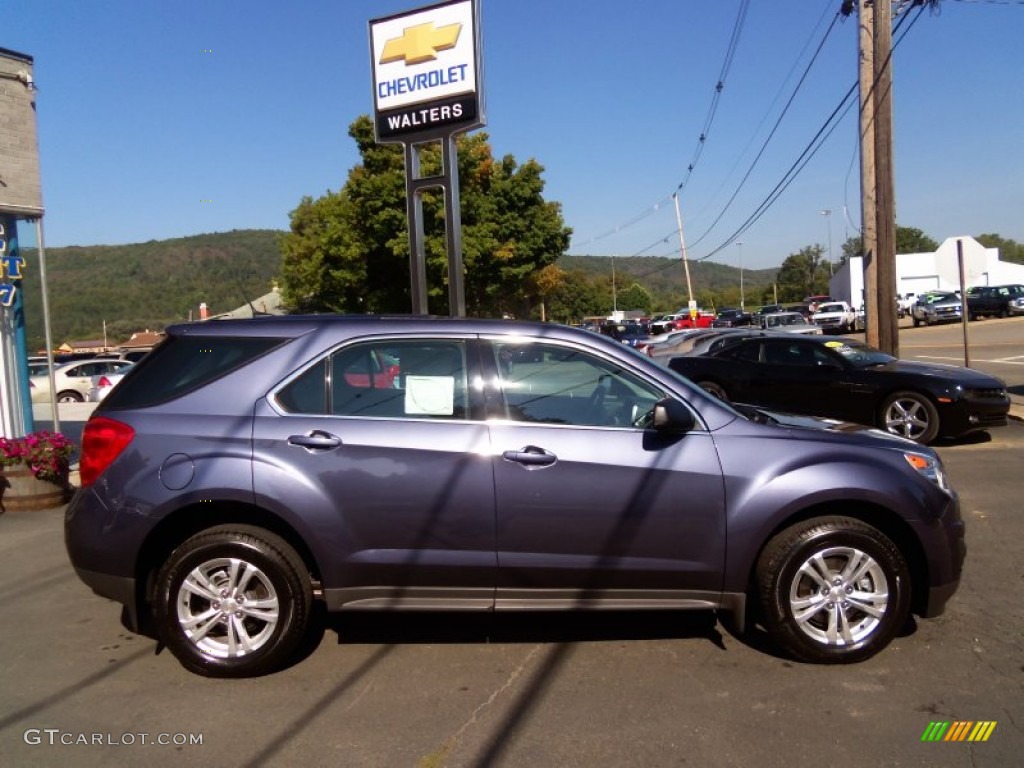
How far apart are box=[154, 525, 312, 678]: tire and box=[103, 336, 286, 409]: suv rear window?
30.6 inches

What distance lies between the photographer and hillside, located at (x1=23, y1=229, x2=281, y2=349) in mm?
60166

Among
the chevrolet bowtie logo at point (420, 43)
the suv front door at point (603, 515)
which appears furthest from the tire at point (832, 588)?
the chevrolet bowtie logo at point (420, 43)

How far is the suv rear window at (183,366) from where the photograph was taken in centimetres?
414

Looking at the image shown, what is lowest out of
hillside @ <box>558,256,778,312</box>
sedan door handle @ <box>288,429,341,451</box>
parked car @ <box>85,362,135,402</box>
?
parked car @ <box>85,362,135,402</box>

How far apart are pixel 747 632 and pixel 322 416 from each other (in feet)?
8.68

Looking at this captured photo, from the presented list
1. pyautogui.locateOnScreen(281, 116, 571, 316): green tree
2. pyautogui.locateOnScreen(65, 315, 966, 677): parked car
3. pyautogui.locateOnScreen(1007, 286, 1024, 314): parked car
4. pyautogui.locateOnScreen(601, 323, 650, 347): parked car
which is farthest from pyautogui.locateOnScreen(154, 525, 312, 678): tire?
pyautogui.locateOnScreen(1007, 286, 1024, 314): parked car

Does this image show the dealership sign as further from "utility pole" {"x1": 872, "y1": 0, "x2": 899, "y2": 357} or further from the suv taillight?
"utility pole" {"x1": 872, "y1": 0, "x2": 899, "y2": 357}

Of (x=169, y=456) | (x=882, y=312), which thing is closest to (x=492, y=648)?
(x=169, y=456)

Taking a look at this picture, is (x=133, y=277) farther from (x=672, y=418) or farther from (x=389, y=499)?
(x=672, y=418)

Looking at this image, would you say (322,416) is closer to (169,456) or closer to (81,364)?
(169,456)

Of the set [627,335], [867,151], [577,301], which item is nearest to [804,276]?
[577,301]

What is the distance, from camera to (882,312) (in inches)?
554

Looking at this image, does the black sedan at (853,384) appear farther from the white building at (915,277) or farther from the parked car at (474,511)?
the white building at (915,277)

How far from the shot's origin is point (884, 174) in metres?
13.7
